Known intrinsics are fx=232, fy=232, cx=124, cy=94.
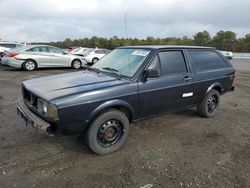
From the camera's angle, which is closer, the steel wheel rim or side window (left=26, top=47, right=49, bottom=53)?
side window (left=26, top=47, right=49, bottom=53)

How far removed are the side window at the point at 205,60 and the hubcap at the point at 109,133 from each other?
2153 mm

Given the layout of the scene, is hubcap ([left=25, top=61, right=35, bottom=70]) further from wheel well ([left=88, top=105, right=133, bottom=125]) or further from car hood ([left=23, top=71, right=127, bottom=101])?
wheel well ([left=88, top=105, right=133, bottom=125])

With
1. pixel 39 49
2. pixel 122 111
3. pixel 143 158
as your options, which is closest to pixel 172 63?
pixel 122 111

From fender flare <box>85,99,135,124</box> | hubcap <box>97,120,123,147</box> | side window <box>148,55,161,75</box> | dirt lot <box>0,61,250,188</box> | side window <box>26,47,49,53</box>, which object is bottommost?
dirt lot <box>0,61,250,188</box>

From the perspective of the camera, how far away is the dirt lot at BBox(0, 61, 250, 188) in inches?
117

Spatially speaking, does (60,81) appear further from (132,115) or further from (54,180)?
(54,180)

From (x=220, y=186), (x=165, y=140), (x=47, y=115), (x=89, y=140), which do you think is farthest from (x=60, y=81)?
(x=220, y=186)

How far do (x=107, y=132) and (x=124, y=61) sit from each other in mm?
1388

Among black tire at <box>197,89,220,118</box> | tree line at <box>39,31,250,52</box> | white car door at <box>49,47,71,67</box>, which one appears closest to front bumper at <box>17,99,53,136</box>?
black tire at <box>197,89,220,118</box>

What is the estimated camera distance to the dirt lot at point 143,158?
9.72 feet

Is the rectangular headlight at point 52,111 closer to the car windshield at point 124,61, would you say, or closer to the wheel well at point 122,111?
the wheel well at point 122,111

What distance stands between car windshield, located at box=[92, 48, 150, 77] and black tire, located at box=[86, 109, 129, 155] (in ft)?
2.52

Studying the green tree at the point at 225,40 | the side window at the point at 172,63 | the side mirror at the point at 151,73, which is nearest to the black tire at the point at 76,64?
the side window at the point at 172,63

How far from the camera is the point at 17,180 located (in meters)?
2.92
